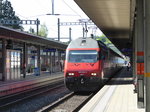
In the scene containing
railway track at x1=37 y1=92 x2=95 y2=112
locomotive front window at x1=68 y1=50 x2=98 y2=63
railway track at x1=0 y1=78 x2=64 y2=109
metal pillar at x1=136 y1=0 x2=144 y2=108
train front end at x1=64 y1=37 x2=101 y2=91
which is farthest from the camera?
locomotive front window at x1=68 y1=50 x2=98 y2=63

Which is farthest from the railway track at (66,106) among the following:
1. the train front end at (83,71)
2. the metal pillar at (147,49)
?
the metal pillar at (147,49)

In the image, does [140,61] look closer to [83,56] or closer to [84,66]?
[84,66]

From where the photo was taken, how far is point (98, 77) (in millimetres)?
15836

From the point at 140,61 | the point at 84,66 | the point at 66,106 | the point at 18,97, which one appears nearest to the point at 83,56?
the point at 84,66

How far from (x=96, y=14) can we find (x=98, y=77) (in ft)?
13.0

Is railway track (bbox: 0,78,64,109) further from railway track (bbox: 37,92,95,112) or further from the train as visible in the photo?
the train

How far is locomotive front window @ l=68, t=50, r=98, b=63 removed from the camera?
16.4m

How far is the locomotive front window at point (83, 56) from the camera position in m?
16.4

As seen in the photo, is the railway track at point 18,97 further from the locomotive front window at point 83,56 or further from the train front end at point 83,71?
the locomotive front window at point 83,56

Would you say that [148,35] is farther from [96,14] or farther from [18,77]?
[18,77]

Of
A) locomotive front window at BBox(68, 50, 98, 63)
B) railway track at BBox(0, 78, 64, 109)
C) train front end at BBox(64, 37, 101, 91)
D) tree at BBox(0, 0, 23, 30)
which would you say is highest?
tree at BBox(0, 0, 23, 30)

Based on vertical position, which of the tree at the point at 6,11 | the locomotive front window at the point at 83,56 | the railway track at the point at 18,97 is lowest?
the railway track at the point at 18,97

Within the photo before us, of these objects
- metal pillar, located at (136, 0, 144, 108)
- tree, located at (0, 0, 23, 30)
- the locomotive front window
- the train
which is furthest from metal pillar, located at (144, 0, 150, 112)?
tree, located at (0, 0, 23, 30)

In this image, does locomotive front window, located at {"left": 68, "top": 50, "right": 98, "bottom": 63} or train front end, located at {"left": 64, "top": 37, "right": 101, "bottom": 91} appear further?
locomotive front window, located at {"left": 68, "top": 50, "right": 98, "bottom": 63}
